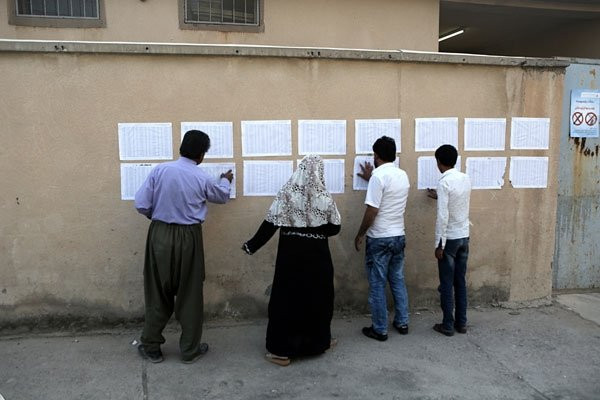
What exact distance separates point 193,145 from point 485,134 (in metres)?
2.88

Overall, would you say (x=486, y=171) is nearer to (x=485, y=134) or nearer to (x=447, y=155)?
(x=485, y=134)

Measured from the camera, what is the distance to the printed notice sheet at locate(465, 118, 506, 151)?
4.92m

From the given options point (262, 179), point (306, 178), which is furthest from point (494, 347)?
point (262, 179)

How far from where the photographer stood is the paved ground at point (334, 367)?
3535 millimetres

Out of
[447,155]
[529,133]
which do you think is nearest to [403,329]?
[447,155]

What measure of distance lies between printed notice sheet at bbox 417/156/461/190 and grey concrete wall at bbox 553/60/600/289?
1635mm

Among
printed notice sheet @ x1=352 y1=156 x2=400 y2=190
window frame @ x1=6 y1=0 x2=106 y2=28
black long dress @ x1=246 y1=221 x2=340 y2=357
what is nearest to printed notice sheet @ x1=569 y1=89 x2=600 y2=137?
printed notice sheet @ x1=352 y1=156 x2=400 y2=190

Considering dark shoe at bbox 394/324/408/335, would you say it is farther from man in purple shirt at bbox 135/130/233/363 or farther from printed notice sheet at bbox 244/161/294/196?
man in purple shirt at bbox 135/130/233/363

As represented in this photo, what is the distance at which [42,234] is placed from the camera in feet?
14.3

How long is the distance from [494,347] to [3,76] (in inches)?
187

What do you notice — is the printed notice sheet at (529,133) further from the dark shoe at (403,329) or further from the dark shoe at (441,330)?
the dark shoe at (403,329)

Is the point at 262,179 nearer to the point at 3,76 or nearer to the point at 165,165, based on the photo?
the point at 165,165

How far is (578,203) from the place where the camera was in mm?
5574

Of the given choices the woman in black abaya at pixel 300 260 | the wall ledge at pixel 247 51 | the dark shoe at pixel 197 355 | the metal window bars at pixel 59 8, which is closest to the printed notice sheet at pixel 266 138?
the wall ledge at pixel 247 51
